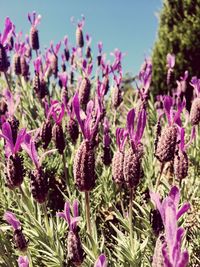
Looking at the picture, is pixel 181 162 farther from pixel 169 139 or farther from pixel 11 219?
pixel 11 219

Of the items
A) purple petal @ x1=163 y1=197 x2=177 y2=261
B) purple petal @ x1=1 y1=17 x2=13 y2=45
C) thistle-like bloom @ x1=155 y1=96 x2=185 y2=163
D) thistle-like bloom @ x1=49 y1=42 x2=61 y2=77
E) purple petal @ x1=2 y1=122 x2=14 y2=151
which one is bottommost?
purple petal @ x1=163 y1=197 x2=177 y2=261

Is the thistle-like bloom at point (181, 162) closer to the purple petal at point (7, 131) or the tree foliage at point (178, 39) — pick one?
the purple petal at point (7, 131)

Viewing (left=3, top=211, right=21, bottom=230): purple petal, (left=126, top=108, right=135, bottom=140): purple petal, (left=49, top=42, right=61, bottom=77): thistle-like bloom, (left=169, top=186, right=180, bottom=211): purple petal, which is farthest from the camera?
(left=49, top=42, right=61, bottom=77): thistle-like bloom

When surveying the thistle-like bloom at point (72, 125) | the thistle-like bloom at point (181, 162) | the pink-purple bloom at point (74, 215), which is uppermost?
the thistle-like bloom at point (72, 125)

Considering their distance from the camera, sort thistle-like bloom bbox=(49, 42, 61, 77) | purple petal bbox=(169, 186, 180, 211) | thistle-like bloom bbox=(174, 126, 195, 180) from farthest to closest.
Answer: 1. thistle-like bloom bbox=(49, 42, 61, 77)
2. thistle-like bloom bbox=(174, 126, 195, 180)
3. purple petal bbox=(169, 186, 180, 211)

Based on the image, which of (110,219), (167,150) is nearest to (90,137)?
(167,150)

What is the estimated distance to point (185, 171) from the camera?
4.41ft

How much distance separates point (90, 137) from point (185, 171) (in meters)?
0.44

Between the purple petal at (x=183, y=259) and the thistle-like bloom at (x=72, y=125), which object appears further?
the thistle-like bloom at (x=72, y=125)

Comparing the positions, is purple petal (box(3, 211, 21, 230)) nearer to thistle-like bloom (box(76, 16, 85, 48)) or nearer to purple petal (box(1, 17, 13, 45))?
purple petal (box(1, 17, 13, 45))

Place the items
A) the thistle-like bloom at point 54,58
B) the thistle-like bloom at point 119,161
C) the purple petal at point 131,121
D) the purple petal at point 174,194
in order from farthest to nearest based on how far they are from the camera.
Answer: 1. the thistle-like bloom at point 54,58
2. the thistle-like bloom at point 119,161
3. the purple petal at point 131,121
4. the purple petal at point 174,194

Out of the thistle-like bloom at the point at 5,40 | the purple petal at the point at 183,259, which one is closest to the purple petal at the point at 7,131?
the purple petal at the point at 183,259

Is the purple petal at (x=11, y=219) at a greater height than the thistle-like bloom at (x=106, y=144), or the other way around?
the thistle-like bloom at (x=106, y=144)

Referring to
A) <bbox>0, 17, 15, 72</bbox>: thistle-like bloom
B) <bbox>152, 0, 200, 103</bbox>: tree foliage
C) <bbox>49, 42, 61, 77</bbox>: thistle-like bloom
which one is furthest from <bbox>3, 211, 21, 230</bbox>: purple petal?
<bbox>152, 0, 200, 103</bbox>: tree foliage
